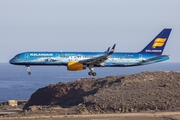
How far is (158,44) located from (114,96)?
11961 mm

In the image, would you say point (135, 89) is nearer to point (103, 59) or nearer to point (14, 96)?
point (103, 59)

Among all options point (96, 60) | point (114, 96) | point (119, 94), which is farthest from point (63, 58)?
point (119, 94)

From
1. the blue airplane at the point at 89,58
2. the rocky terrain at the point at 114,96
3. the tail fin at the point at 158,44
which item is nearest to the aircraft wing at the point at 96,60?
the blue airplane at the point at 89,58

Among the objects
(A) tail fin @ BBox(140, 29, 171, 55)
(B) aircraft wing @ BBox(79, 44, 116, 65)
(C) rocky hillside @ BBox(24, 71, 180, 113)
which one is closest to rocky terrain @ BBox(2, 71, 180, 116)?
(C) rocky hillside @ BBox(24, 71, 180, 113)

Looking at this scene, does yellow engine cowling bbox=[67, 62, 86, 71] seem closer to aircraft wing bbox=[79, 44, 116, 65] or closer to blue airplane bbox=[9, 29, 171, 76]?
blue airplane bbox=[9, 29, 171, 76]

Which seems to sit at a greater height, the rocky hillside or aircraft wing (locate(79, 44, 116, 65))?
aircraft wing (locate(79, 44, 116, 65))

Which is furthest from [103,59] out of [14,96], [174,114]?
[14,96]

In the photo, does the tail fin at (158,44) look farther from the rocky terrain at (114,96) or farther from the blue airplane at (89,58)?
the rocky terrain at (114,96)

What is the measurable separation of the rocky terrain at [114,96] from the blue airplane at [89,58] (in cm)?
370

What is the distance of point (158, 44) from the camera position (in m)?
79.9

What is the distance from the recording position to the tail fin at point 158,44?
79125mm

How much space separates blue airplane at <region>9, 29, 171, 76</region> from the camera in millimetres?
73125

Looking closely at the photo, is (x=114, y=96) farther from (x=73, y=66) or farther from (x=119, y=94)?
(x=73, y=66)

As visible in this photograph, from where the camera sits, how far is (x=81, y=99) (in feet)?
253
